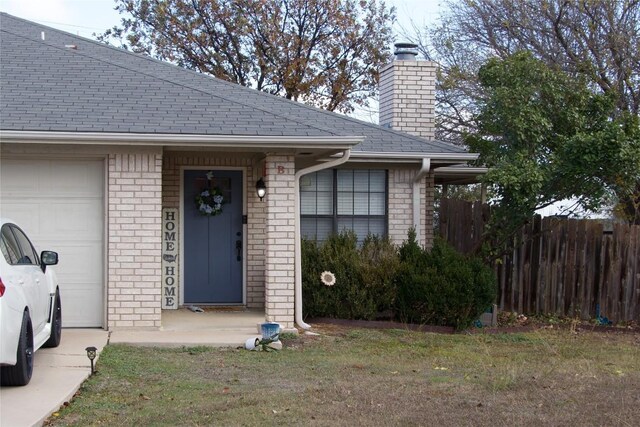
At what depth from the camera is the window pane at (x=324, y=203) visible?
14.7 meters

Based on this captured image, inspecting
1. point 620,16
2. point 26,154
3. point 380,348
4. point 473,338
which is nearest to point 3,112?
point 26,154

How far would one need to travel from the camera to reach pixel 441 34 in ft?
74.7

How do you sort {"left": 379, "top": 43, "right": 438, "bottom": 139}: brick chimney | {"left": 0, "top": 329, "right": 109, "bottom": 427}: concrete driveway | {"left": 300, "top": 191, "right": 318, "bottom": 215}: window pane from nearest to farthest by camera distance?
{"left": 0, "top": 329, "right": 109, "bottom": 427}: concrete driveway, {"left": 300, "top": 191, "right": 318, "bottom": 215}: window pane, {"left": 379, "top": 43, "right": 438, "bottom": 139}: brick chimney

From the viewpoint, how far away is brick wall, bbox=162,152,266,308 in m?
14.2

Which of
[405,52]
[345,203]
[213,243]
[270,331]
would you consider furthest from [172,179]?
[405,52]

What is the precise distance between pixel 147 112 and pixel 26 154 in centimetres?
165

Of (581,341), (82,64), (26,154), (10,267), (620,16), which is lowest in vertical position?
(581,341)

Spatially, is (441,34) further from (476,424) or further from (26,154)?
(476,424)

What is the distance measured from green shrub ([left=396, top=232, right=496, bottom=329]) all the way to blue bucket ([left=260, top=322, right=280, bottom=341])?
2812mm

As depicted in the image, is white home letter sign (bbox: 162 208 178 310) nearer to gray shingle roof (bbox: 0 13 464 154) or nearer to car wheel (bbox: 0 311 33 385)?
gray shingle roof (bbox: 0 13 464 154)

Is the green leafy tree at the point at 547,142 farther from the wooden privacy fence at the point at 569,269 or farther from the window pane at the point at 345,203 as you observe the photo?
the window pane at the point at 345,203

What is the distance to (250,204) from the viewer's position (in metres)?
14.4

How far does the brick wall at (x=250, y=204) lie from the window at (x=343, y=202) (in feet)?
2.50

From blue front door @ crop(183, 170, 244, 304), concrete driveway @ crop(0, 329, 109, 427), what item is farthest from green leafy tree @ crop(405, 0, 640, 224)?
concrete driveway @ crop(0, 329, 109, 427)
